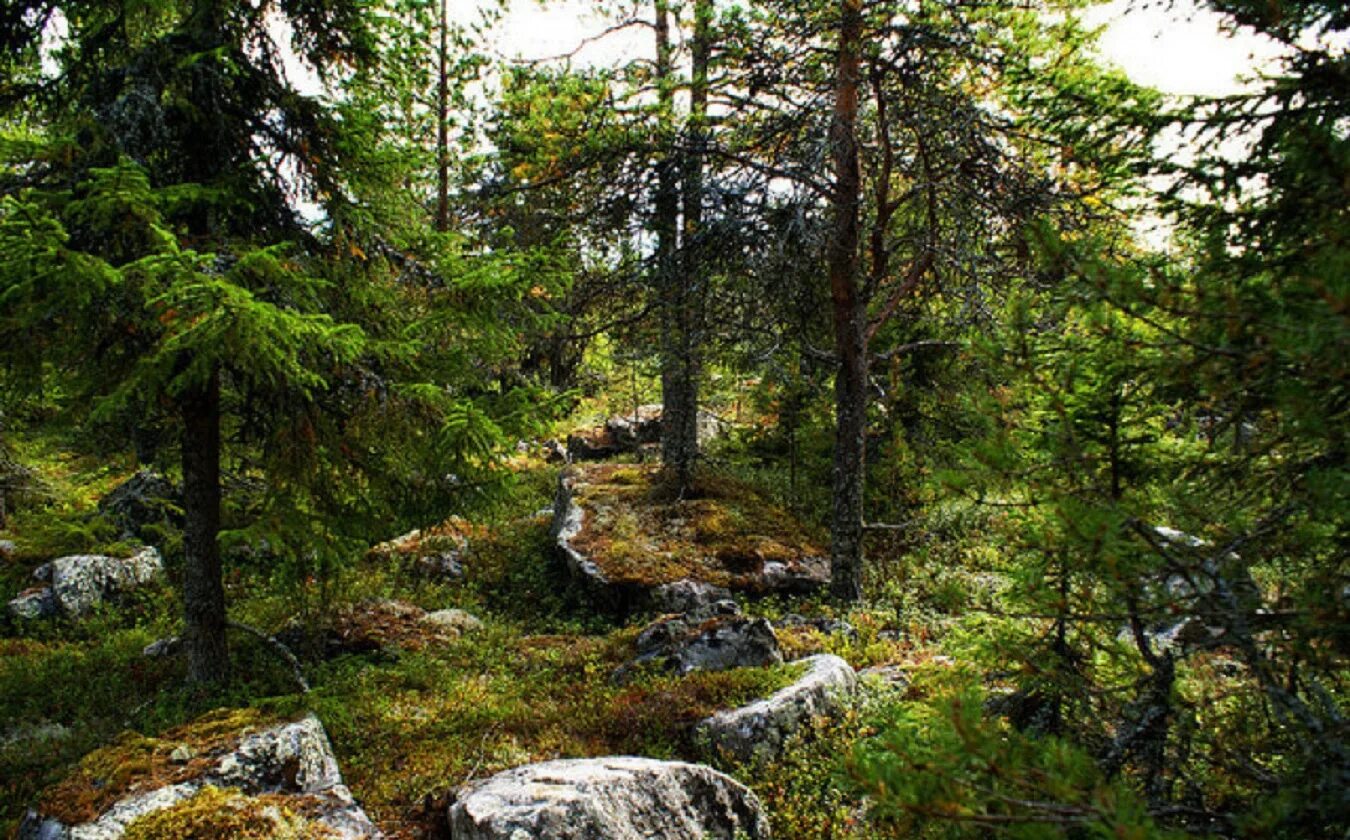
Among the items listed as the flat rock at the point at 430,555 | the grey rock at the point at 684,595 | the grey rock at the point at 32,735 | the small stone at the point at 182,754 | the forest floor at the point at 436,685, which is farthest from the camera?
the flat rock at the point at 430,555

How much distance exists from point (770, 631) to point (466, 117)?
12649 millimetres

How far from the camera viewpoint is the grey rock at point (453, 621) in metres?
A: 9.41

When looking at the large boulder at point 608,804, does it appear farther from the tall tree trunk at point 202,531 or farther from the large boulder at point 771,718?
the tall tree trunk at point 202,531

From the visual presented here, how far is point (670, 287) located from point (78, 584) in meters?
9.84

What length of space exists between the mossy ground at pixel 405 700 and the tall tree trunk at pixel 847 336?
0.99m

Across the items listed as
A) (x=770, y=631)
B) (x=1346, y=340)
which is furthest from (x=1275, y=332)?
(x=770, y=631)

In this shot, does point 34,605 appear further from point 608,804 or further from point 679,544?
point 608,804

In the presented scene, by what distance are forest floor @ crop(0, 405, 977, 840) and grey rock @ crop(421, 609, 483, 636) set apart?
0.21 metres

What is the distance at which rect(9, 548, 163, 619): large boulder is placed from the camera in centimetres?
1018

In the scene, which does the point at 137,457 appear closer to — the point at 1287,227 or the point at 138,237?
the point at 138,237

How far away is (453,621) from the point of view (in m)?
9.66

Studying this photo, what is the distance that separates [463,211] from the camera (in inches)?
403

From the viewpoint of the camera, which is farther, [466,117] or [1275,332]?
[466,117]

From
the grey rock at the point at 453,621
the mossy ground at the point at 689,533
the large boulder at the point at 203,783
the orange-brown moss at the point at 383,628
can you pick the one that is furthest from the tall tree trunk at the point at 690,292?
the large boulder at the point at 203,783
